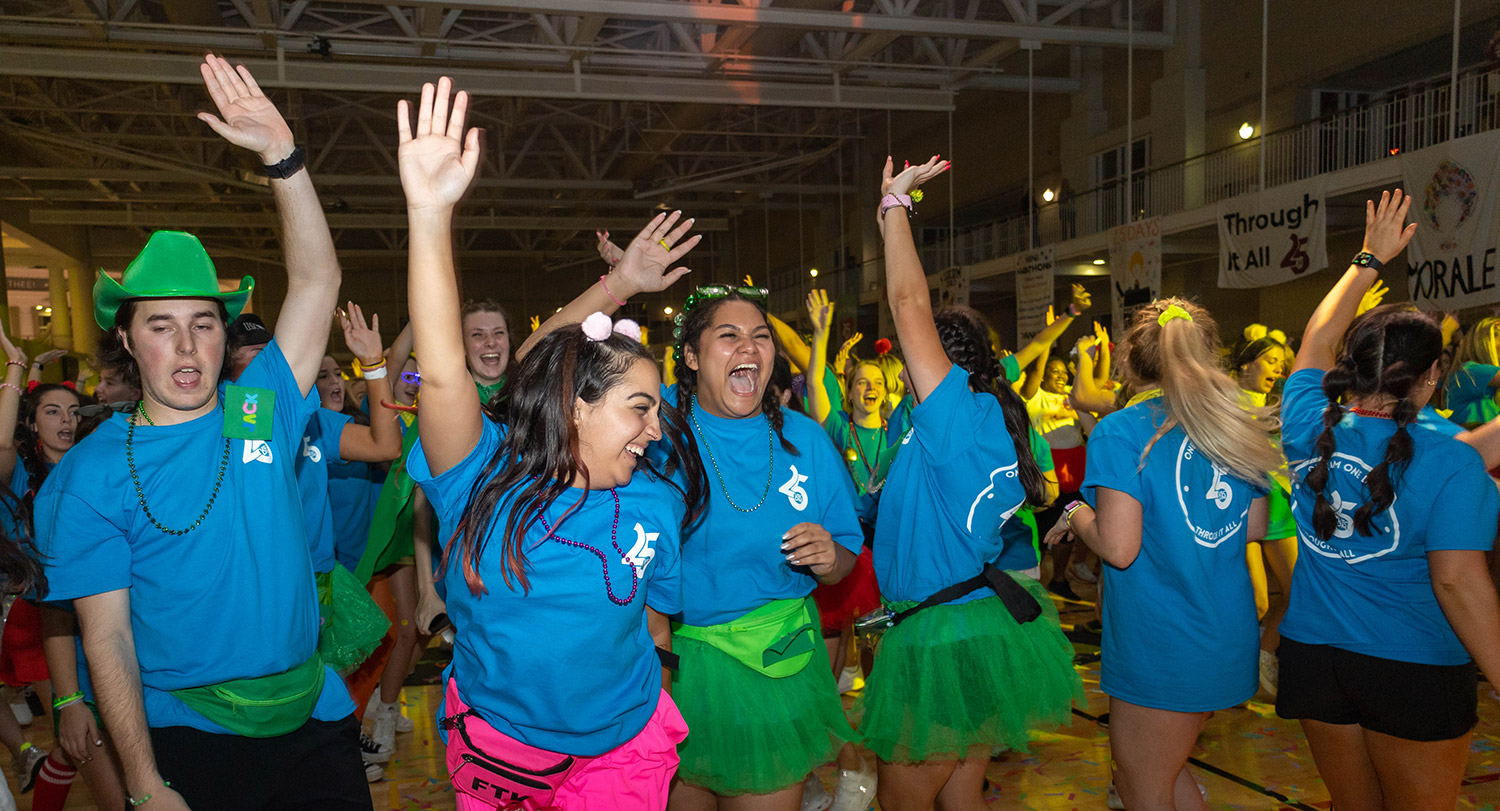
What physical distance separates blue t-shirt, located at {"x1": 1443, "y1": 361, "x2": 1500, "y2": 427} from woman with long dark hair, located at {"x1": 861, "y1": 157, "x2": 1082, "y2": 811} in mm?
3651

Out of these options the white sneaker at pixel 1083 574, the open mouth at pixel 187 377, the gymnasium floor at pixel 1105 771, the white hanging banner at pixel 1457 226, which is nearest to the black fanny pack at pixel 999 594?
the gymnasium floor at pixel 1105 771

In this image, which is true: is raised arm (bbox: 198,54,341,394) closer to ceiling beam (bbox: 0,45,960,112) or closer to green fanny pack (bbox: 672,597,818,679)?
green fanny pack (bbox: 672,597,818,679)

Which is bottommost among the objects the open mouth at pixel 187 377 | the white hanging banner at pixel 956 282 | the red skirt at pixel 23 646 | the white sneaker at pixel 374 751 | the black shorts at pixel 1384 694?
the white sneaker at pixel 374 751

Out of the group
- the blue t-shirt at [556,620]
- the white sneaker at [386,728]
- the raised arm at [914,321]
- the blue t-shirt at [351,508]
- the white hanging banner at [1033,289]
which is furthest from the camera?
the white hanging banner at [1033,289]

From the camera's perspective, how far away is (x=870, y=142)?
77.1ft

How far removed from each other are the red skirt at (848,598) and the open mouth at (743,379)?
1227 millimetres

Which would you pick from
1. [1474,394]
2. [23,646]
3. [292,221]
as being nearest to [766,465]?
[292,221]

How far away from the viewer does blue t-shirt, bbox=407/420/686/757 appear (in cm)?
182

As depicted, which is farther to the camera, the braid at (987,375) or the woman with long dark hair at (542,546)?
the braid at (987,375)

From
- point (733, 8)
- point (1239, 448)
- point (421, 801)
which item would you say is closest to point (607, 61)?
point (733, 8)

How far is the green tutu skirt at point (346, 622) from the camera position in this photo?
319cm

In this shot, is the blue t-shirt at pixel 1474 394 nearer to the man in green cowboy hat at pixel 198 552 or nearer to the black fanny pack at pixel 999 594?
the black fanny pack at pixel 999 594

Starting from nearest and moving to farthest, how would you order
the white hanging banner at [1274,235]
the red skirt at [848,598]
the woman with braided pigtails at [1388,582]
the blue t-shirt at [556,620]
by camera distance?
1. the blue t-shirt at [556,620]
2. the woman with braided pigtails at [1388,582]
3. the red skirt at [848,598]
4. the white hanging banner at [1274,235]

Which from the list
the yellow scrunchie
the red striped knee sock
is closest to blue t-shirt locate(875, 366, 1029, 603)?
the yellow scrunchie
